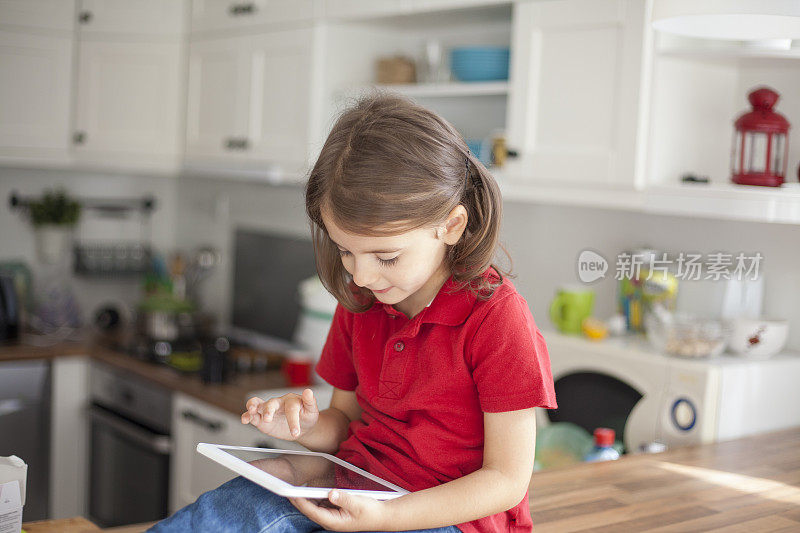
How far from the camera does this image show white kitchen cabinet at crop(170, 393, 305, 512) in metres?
2.46

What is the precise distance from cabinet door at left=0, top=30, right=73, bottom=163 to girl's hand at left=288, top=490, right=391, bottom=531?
257cm

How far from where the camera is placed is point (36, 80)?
10.4ft

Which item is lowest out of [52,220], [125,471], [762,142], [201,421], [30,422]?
[125,471]

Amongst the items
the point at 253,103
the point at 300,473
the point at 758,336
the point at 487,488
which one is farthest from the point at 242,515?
the point at 253,103

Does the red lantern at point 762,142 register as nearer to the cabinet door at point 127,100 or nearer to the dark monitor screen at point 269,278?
the dark monitor screen at point 269,278

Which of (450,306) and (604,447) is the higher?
(450,306)

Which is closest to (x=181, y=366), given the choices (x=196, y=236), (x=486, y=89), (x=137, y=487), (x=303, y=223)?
(x=137, y=487)

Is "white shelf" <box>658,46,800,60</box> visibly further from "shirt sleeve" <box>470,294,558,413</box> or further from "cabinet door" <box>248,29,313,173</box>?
"cabinet door" <box>248,29,313,173</box>

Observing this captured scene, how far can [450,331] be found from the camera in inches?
43.3

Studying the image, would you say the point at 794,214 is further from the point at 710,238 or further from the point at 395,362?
the point at 395,362

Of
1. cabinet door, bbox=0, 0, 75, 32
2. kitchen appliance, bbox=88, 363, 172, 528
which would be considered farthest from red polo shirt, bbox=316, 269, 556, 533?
cabinet door, bbox=0, 0, 75, 32

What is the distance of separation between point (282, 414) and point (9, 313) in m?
2.26

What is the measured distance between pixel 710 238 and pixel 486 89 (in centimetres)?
64

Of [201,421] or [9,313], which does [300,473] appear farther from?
[9,313]
